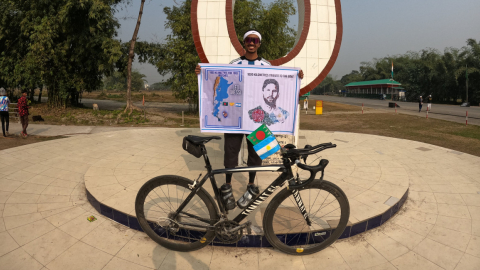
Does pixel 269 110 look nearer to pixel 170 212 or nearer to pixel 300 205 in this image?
pixel 300 205

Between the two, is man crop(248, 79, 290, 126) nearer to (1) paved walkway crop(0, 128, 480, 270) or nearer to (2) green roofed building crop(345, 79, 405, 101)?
(1) paved walkway crop(0, 128, 480, 270)

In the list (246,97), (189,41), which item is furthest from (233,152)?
(189,41)

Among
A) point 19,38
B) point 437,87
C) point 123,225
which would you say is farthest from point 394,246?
point 437,87

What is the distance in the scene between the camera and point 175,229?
266 cm

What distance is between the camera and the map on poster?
327 centimetres

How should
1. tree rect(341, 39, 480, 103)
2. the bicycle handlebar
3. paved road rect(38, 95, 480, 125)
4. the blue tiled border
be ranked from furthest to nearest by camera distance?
tree rect(341, 39, 480, 103) → paved road rect(38, 95, 480, 125) → the blue tiled border → the bicycle handlebar

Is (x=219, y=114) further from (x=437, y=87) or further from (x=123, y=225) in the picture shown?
(x=437, y=87)

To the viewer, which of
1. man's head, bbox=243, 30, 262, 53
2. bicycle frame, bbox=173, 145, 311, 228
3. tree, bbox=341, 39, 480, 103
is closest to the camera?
bicycle frame, bbox=173, 145, 311, 228

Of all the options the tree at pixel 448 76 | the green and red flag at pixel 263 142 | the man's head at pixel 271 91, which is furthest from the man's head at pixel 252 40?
the tree at pixel 448 76

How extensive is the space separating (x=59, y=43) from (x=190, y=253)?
58.4 feet

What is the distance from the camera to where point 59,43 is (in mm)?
16281

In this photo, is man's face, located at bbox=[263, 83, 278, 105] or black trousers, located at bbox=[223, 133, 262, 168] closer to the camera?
black trousers, located at bbox=[223, 133, 262, 168]

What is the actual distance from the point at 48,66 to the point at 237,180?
17.0 m

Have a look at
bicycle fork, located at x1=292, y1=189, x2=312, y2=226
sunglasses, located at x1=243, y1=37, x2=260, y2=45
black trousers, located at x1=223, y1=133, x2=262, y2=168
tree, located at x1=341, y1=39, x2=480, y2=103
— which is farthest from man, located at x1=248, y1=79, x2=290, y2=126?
tree, located at x1=341, y1=39, x2=480, y2=103
